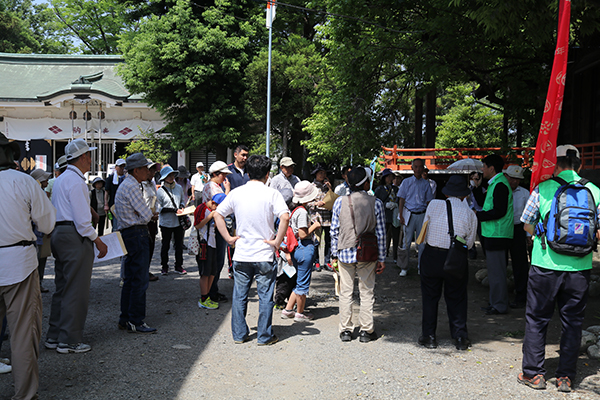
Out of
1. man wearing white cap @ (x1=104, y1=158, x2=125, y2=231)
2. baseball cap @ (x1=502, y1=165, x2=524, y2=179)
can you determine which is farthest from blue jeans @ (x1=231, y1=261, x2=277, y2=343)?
man wearing white cap @ (x1=104, y1=158, x2=125, y2=231)

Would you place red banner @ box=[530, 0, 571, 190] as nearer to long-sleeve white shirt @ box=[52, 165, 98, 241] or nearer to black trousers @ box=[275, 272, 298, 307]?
black trousers @ box=[275, 272, 298, 307]

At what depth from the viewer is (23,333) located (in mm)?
3801

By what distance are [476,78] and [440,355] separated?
808 cm

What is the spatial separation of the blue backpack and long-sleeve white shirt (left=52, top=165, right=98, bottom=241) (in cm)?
422

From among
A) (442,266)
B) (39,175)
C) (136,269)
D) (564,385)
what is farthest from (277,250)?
(39,175)

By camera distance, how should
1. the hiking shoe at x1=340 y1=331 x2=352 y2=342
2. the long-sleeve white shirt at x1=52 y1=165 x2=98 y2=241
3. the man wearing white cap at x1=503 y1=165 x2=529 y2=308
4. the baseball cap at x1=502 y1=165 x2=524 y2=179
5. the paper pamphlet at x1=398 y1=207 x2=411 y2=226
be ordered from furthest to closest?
the paper pamphlet at x1=398 y1=207 x2=411 y2=226, the baseball cap at x1=502 y1=165 x2=524 y2=179, the man wearing white cap at x1=503 y1=165 x2=529 y2=308, the hiking shoe at x1=340 y1=331 x2=352 y2=342, the long-sleeve white shirt at x1=52 y1=165 x2=98 y2=241

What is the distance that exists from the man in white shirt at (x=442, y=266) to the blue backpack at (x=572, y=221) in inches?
40.8

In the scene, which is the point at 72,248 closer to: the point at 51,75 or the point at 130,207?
the point at 130,207

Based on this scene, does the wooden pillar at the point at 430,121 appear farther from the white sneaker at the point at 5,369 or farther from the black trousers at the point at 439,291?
the white sneaker at the point at 5,369

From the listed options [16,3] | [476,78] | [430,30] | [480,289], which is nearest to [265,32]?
[476,78]

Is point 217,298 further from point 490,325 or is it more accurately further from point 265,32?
point 265,32

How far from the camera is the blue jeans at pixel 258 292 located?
5.21 meters

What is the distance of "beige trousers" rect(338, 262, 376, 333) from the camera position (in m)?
5.45

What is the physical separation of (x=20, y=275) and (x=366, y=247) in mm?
3233
